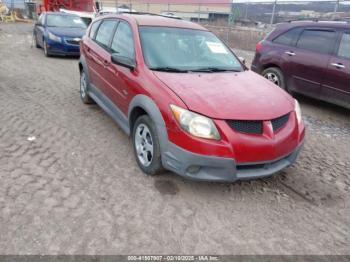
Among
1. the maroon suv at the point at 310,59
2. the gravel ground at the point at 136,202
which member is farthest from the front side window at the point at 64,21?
the gravel ground at the point at 136,202

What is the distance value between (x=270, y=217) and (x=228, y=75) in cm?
178

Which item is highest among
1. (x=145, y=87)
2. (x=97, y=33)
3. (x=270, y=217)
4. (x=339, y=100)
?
(x=97, y=33)

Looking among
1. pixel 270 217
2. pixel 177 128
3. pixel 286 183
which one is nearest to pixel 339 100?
pixel 286 183

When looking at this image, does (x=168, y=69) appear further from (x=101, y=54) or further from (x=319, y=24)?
(x=319, y=24)

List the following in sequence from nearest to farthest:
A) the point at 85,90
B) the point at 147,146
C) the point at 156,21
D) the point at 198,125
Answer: the point at 198,125, the point at 147,146, the point at 156,21, the point at 85,90

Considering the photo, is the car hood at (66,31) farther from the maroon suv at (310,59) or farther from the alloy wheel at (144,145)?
the alloy wheel at (144,145)

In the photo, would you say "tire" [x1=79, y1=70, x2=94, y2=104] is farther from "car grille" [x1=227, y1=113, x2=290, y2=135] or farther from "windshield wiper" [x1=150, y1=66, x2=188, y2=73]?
"car grille" [x1=227, y1=113, x2=290, y2=135]

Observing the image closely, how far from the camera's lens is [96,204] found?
10.5ft

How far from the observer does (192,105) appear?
319 cm

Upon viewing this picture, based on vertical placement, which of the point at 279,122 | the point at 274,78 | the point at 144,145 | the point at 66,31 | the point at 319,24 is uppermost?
the point at 319,24

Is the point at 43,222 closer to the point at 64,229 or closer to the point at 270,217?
the point at 64,229

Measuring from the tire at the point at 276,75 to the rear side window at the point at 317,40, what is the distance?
2.23 feet

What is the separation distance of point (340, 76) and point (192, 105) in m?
4.12

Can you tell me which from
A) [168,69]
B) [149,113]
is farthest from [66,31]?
[149,113]
